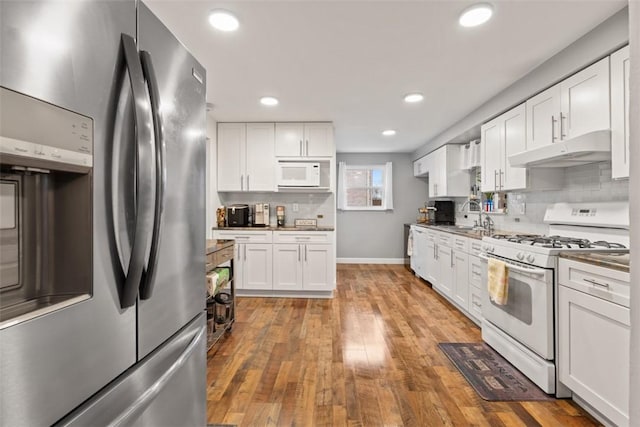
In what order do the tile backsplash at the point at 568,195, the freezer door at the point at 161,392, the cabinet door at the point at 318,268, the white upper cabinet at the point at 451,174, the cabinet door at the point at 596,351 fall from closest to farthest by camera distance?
the freezer door at the point at 161,392
the cabinet door at the point at 596,351
the tile backsplash at the point at 568,195
the cabinet door at the point at 318,268
the white upper cabinet at the point at 451,174

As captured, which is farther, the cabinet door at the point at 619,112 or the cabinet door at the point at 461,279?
the cabinet door at the point at 461,279

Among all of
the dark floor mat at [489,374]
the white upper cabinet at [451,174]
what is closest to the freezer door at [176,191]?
the dark floor mat at [489,374]

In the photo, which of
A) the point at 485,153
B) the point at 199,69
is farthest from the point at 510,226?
the point at 199,69

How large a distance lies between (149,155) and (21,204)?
27cm

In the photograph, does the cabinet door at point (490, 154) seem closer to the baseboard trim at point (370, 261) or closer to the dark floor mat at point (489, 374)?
the dark floor mat at point (489, 374)

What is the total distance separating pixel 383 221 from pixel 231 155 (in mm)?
3621

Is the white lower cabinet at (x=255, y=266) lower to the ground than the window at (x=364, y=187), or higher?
lower

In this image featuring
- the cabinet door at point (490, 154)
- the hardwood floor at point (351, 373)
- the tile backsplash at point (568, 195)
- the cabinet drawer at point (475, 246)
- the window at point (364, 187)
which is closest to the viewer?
the hardwood floor at point (351, 373)

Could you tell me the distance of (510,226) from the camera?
12.6ft

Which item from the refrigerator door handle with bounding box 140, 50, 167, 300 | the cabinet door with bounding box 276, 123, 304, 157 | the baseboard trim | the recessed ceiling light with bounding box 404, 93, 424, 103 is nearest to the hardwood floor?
the refrigerator door handle with bounding box 140, 50, 167, 300

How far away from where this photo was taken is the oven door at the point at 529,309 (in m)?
2.06

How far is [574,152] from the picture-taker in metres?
2.14

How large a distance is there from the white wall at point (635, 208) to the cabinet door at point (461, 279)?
125 inches

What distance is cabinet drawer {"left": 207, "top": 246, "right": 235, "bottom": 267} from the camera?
253cm
